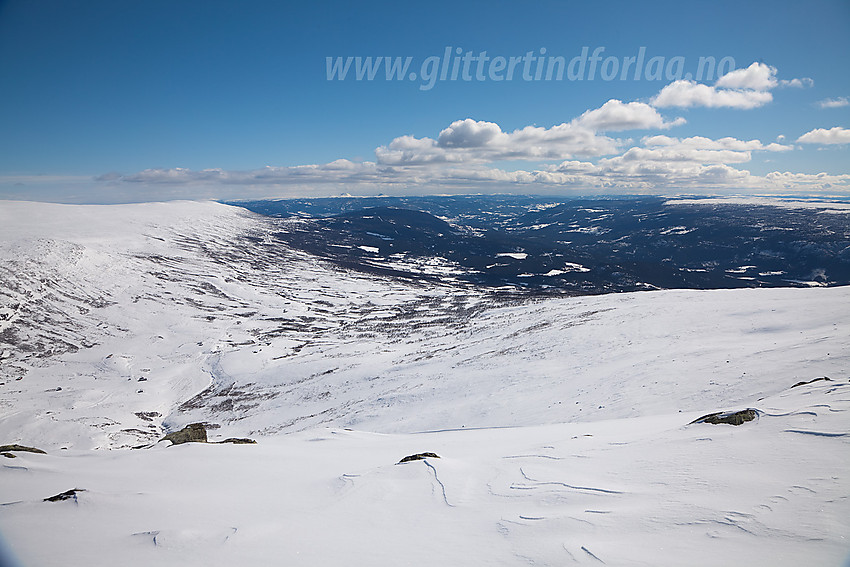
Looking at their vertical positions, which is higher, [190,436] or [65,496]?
[65,496]

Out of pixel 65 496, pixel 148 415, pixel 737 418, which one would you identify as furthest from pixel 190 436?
pixel 148 415

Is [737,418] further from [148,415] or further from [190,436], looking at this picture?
[148,415]

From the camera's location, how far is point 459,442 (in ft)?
52.1

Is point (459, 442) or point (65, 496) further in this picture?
point (459, 442)

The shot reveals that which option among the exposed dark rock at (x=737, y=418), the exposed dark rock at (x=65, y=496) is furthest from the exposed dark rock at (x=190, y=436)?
the exposed dark rock at (x=737, y=418)

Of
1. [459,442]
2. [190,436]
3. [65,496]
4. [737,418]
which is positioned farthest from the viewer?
[190,436]

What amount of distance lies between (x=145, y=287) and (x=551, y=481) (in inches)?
4755

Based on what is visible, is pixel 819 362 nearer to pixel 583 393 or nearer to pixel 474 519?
pixel 583 393

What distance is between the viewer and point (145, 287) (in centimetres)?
9975

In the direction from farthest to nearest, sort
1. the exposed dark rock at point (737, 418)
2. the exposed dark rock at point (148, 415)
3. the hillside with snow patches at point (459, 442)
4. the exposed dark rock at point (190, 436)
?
the exposed dark rock at point (148, 415) < the exposed dark rock at point (190, 436) < the exposed dark rock at point (737, 418) < the hillside with snow patches at point (459, 442)

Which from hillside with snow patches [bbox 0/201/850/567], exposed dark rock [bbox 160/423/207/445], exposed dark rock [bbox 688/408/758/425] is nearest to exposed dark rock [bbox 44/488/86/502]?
hillside with snow patches [bbox 0/201/850/567]

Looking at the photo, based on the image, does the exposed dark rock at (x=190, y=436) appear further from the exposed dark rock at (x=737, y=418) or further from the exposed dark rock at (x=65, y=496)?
the exposed dark rock at (x=737, y=418)

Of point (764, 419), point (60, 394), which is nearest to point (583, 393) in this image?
point (764, 419)

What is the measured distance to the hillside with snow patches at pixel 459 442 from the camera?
6.19 metres
